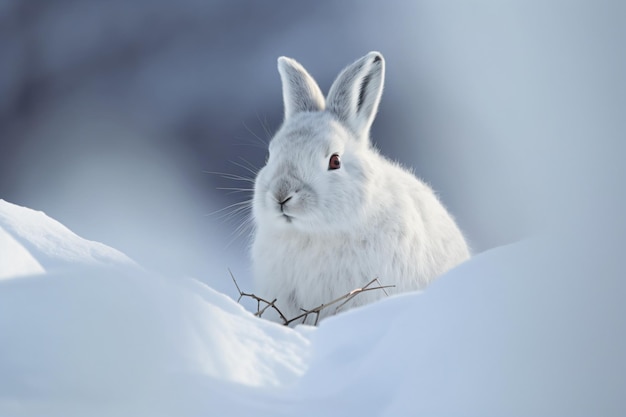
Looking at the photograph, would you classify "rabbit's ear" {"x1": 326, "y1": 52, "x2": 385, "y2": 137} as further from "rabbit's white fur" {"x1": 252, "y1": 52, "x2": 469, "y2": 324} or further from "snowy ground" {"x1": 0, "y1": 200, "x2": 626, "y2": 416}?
"snowy ground" {"x1": 0, "y1": 200, "x2": 626, "y2": 416}

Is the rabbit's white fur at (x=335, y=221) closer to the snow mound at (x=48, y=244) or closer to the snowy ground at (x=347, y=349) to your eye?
the snow mound at (x=48, y=244)

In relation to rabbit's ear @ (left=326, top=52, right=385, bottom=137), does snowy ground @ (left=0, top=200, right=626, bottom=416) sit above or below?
below

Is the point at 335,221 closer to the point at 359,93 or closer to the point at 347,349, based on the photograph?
the point at 359,93

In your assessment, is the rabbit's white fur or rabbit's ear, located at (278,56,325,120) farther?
rabbit's ear, located at (278,56,325,120)

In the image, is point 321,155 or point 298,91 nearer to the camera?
point 321,155

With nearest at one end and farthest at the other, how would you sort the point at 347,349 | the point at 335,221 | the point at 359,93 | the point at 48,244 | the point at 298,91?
the point at 347,349 < the point at 48,244 < the point at 335,221 < the point at 359,93 < the point at 298,91

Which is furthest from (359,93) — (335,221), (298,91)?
(335,221)

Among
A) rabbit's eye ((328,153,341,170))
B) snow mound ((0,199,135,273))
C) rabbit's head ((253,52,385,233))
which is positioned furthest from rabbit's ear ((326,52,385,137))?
snow mound ((0,199,135,273))

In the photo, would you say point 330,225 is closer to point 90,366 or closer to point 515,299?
point 515,299
